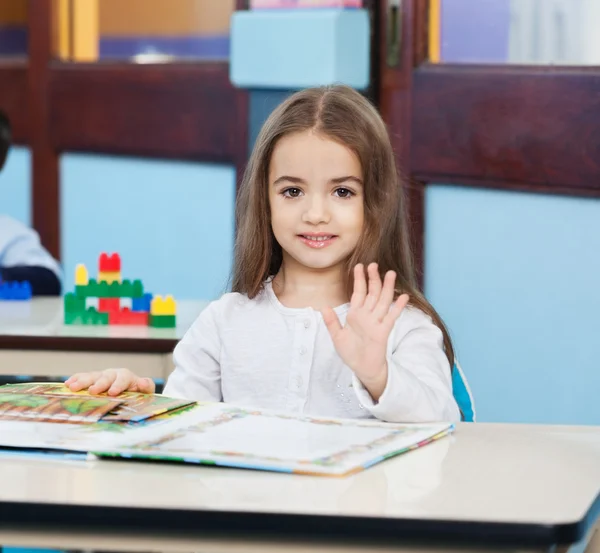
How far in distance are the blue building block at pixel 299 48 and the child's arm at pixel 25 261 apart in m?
0.83

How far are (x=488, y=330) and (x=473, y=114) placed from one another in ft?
1.71

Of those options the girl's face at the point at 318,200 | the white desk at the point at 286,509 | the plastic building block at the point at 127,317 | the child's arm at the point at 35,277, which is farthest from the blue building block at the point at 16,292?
the white desk at the point at 286,509

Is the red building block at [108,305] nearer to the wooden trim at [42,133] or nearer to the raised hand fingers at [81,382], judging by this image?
the raised hand fingers at [81,382]

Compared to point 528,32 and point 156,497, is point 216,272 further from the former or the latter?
point 156,497

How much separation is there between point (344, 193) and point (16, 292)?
4.33ft

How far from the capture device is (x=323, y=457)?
1.24 metres

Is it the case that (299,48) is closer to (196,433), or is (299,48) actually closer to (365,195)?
(365,195)

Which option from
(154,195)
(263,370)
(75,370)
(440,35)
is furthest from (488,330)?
(154,195)

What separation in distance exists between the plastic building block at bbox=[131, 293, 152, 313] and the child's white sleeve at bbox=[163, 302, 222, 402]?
685 millimetres

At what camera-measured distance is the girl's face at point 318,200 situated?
71.5 inches

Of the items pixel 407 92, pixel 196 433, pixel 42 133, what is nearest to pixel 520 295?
pixel 407 92

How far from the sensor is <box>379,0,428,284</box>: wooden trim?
10.8 feet

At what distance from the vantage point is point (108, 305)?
2613 millimetres

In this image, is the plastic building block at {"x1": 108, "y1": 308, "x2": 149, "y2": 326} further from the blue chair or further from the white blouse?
the blue chair
